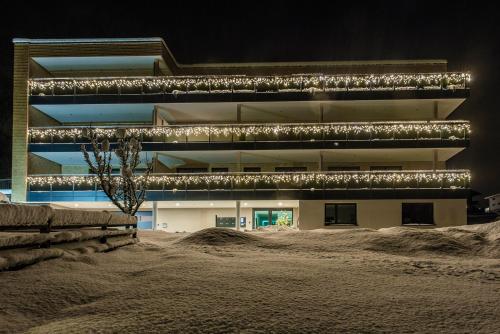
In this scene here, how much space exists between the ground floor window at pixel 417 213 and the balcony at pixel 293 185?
3.92ft

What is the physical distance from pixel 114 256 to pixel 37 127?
26474mm

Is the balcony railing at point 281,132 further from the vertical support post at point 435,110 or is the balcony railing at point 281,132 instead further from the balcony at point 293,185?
the balcony at point 293,185

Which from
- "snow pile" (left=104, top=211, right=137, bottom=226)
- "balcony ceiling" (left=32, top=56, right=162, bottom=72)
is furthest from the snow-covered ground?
"balcony ceiling" (left=32, top=56, right=162, bottom=72)

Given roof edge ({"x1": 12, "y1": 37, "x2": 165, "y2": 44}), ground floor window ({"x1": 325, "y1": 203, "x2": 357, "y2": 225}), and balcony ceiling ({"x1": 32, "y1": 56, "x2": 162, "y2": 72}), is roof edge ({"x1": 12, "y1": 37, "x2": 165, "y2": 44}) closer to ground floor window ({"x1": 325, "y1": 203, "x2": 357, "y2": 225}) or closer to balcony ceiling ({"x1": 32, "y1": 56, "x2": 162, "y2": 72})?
balcony ceiling ({"x1": 32, "y1": 56, "x2": 162, "y2": 72})

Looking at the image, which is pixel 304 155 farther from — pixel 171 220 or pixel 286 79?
pixel 171 220

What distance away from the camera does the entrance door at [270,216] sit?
32688 mm

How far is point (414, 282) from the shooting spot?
7570 mm

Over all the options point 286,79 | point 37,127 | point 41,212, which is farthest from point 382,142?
point 41,212

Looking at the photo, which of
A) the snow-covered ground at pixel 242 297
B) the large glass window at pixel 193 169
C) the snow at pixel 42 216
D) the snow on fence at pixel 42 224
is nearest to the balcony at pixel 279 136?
the large glass window at pixel 193 169

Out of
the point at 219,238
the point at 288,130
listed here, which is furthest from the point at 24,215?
the point at 288,130

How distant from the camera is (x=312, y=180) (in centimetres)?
3023

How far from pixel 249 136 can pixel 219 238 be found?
1665cm

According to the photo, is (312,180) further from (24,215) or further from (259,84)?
(24,215)

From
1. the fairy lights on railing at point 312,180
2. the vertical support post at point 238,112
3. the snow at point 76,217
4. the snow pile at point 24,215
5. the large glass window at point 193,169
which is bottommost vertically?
the snow at point 76,217
